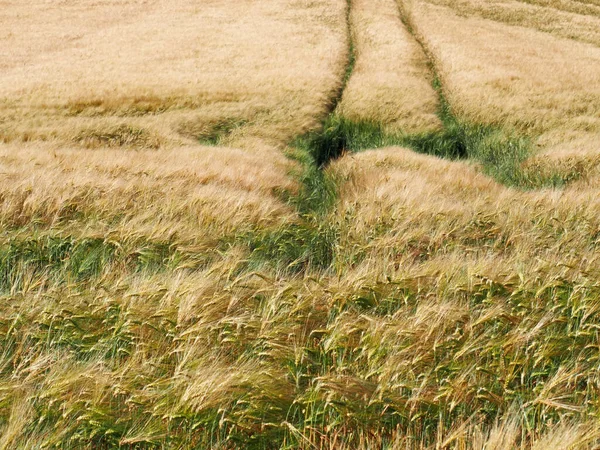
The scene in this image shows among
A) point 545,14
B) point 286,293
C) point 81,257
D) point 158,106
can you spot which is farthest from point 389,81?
point 545,14

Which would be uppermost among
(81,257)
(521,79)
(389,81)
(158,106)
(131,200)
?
(81,257)

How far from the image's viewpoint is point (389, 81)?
669 inches

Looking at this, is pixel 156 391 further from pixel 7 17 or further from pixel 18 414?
pixel 7 17

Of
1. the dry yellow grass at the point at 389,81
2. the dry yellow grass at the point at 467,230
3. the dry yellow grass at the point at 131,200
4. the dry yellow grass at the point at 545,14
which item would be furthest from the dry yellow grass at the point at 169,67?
the dry yellow grass at the point at 545,14

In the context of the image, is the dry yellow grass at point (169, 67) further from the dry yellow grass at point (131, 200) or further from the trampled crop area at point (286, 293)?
the dry yellow grass at point (131, 200)

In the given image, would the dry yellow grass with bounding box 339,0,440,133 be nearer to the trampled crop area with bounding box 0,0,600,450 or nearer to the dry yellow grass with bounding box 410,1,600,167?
the dry yellow grass with bounding box 410,1,600,167

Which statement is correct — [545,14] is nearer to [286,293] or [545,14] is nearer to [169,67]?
[169,67]

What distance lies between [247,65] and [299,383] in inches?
697

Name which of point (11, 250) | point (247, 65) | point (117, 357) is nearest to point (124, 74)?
point (247, 65)

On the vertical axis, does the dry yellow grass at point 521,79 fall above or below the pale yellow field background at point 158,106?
below

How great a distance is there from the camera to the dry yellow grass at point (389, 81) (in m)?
13.7

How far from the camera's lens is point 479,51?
22.5m

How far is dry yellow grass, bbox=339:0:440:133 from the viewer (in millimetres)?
13734

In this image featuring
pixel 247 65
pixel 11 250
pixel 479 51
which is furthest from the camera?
pixel 479 51
